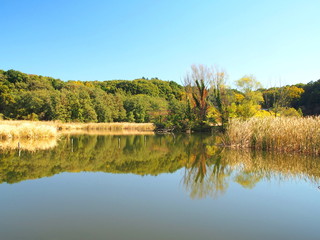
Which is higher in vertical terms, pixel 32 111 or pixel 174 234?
pixel 32 111

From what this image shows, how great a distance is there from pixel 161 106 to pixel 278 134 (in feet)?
106

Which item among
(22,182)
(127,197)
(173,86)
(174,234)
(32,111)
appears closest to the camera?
(174,234)

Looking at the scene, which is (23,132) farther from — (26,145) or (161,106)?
(161,106)

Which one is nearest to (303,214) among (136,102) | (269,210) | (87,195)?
(269,210)

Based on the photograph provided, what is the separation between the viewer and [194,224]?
3.28 metres

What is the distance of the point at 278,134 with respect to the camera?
31.7 ft

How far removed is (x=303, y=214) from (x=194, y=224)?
165cm

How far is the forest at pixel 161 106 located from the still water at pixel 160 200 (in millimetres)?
8918

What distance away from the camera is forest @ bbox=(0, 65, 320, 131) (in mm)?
22891

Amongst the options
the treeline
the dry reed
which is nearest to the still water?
the dry reed

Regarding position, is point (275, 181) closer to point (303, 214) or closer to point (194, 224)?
point (303, 214)

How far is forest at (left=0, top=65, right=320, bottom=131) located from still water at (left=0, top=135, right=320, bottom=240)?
8918 millimetres

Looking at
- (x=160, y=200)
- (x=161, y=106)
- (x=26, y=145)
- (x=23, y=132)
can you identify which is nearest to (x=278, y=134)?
(x=160, y=200)

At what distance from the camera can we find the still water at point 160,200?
309cm
